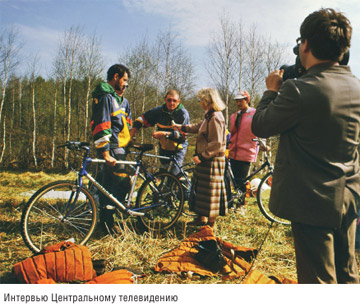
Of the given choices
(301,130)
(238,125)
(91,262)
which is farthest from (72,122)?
(301,130)

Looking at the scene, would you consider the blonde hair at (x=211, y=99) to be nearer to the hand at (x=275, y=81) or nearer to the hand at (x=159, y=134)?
the hand at (x=159, y=134)

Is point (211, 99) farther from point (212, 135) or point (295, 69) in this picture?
point (295, 69)

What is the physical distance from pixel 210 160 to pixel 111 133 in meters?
1.27

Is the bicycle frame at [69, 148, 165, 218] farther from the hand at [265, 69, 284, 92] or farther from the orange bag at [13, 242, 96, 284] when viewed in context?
the hand at [265, 69, 284, 92]

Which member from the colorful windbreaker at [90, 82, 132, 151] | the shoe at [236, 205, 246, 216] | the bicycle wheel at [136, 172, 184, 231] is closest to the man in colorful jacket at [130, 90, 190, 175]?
the bicycle wheel at [136, 172, 184, 231]

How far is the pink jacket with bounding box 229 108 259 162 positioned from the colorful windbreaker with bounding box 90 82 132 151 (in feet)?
6.89

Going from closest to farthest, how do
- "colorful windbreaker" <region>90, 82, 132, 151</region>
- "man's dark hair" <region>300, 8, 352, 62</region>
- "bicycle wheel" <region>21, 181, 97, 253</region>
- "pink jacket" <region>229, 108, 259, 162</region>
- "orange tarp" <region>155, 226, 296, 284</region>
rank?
1. "man's dark hair" <region>300, 8, 352, 62</region>
2. "orange tarp" <region>155, 226, 296, 284</region>
3. "bicycle wheel" <region>21, 181, 97, 253</region>
4. "colorful windbreaker" <region>90, 82, 132, 151</region>
5. "pink jacket" <region>229, 108, 259, 162</region>

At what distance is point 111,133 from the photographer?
3.08 meters

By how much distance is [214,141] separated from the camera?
324 cm

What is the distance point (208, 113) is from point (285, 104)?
6.63 feet

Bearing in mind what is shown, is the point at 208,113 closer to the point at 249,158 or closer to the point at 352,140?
the point at 249,158

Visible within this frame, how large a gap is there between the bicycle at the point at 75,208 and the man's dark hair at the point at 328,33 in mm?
2317

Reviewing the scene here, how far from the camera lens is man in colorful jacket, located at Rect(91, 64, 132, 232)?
119 inches

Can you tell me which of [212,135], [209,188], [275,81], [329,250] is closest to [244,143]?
[212,135]
